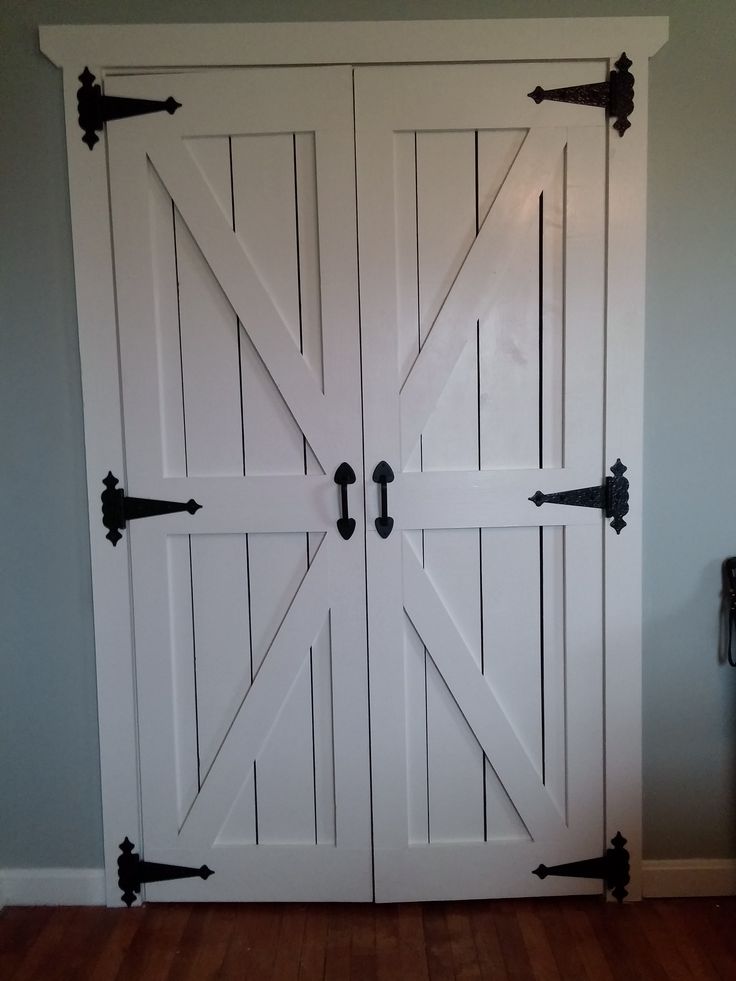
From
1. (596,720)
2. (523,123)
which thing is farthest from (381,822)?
(523,123)

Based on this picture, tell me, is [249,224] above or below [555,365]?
above

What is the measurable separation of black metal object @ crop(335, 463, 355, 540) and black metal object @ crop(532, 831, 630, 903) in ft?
3.70

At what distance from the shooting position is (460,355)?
2.04 metres

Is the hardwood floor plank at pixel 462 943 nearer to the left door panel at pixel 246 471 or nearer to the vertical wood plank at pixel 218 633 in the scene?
the left door panel at pixel 246 471

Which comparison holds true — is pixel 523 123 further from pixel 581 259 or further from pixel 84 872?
pixel 84 872

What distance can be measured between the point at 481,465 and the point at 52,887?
176 cm

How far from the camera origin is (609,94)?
77.7 inches

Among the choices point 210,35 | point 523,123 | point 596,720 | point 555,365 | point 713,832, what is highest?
point 210,35

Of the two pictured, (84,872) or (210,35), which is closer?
(210,35)

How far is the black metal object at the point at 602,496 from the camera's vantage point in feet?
6.79

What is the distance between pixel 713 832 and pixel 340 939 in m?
1.11

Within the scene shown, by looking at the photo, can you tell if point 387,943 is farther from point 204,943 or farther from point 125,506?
point 125,506

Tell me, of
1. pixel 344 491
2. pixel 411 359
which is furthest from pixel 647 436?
pixel 344 491

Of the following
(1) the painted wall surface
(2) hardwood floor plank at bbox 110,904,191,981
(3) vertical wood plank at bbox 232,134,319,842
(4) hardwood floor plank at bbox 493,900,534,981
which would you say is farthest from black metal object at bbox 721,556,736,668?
(2) hardwood floor plank at bbox 110,904,191,981
